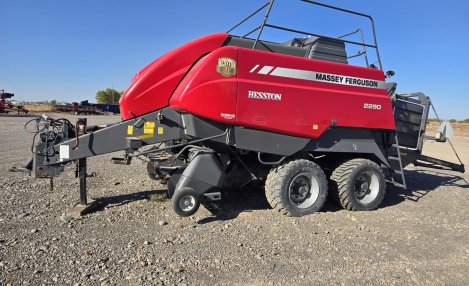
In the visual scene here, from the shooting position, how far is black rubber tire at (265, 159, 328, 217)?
16.6ft

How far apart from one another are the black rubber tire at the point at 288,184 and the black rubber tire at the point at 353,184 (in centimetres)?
42

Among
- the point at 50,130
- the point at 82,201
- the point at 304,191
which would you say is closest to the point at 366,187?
the point at 304,191

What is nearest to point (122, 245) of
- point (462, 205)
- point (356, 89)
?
point (356, 89)

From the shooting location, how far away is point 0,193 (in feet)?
18.7

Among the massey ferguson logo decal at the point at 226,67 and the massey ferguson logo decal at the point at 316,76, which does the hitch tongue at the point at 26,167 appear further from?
the massey ferguson logo decal at the point at 316,76

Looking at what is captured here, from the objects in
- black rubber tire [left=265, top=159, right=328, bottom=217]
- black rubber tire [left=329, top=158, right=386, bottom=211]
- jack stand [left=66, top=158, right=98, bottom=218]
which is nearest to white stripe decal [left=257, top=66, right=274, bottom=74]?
black rubber tire [left=265, top=159, right=328, bottom=217]

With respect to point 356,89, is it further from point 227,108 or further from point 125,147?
point 125,147

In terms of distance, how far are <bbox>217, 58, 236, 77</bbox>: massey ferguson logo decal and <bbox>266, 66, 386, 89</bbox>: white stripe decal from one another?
0.39 m

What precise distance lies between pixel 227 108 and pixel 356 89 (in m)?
2.21

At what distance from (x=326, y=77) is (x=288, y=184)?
1.70m

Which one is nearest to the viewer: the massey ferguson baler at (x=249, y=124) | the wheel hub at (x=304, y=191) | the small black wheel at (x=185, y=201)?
the small black wheel at (x=185, y=201)

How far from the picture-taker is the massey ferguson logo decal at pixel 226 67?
4.65 m

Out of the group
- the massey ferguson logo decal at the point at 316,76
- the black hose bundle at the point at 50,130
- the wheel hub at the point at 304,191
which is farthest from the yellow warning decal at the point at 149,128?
the wheel hub at the point at 304,191

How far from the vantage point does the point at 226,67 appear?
184 inches
